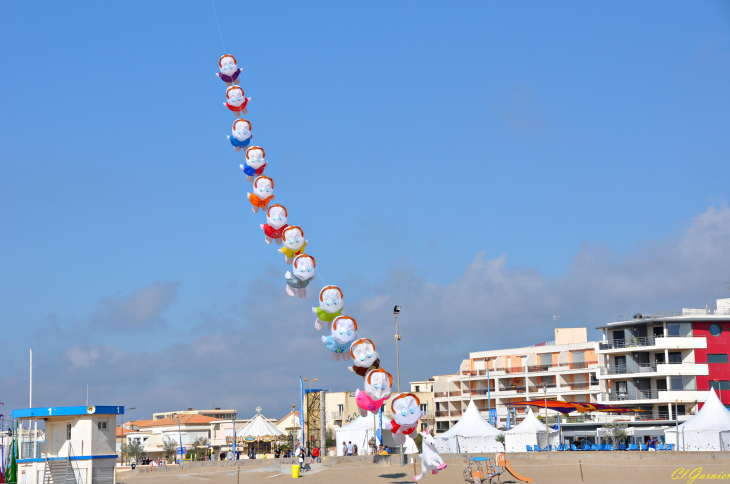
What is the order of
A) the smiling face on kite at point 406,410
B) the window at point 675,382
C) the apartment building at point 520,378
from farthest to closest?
the apartment building at point 520,378 → the window at point 675,382 → the smiling face on kite at point 406,410

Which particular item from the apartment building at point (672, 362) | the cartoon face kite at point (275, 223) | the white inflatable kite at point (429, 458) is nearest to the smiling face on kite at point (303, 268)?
the cartoon face kite at point (275, 223)

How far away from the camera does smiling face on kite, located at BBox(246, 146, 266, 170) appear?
125 ft

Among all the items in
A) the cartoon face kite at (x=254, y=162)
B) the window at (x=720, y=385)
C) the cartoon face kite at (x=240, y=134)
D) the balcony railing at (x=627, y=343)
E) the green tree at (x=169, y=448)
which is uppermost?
A: the cartoon face kite at (x=240, y=134)

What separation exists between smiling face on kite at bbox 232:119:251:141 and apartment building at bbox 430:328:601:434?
1878 inches

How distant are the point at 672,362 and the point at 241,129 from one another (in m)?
41.4

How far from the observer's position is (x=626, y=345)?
217 feet

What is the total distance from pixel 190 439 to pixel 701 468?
71087 millimetres

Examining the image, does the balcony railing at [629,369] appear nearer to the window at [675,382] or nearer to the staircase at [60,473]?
the window at [675,382]

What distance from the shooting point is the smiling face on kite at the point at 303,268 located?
119 ft

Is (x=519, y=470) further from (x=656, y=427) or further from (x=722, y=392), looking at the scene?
(x=722, y=392)

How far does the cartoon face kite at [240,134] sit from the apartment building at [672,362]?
39209 mm

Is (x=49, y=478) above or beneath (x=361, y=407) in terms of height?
beneath

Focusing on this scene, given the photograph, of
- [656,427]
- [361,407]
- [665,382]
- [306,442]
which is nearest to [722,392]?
[665,382]

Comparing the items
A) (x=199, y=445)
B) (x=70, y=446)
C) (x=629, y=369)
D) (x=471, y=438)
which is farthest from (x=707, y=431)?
(x=199, y=445)
